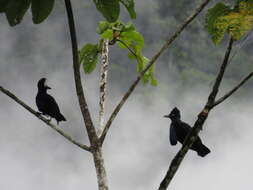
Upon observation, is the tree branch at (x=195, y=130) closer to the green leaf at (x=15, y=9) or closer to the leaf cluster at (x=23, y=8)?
the leaf cluster at (x=23, y=8)

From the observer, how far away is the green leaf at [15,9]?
2262 mm

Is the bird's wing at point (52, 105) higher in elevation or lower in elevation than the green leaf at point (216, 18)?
higher

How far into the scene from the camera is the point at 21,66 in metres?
102

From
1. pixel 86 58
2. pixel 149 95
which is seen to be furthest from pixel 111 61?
pixel 86 58

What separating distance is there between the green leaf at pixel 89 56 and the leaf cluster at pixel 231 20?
3.16ft

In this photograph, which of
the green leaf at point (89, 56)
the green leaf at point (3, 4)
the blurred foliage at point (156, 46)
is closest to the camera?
the green leaf at point (3, 4)

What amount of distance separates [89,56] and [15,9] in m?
1.01

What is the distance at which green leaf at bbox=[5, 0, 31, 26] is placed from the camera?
2.26 meters

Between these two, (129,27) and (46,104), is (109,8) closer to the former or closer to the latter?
(129,27)

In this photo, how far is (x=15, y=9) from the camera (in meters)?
2.27

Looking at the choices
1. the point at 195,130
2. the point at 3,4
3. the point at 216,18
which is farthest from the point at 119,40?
the point at 195,130

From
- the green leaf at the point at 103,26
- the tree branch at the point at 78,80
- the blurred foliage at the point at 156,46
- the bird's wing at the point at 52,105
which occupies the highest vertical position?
the blurred foliage at the point at 156,46

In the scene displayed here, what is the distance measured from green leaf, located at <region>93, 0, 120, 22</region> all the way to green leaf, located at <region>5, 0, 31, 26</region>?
0.96 ft

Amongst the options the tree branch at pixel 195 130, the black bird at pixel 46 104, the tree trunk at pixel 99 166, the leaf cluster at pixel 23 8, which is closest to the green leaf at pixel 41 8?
the leaf cluster at pixel 23 8
